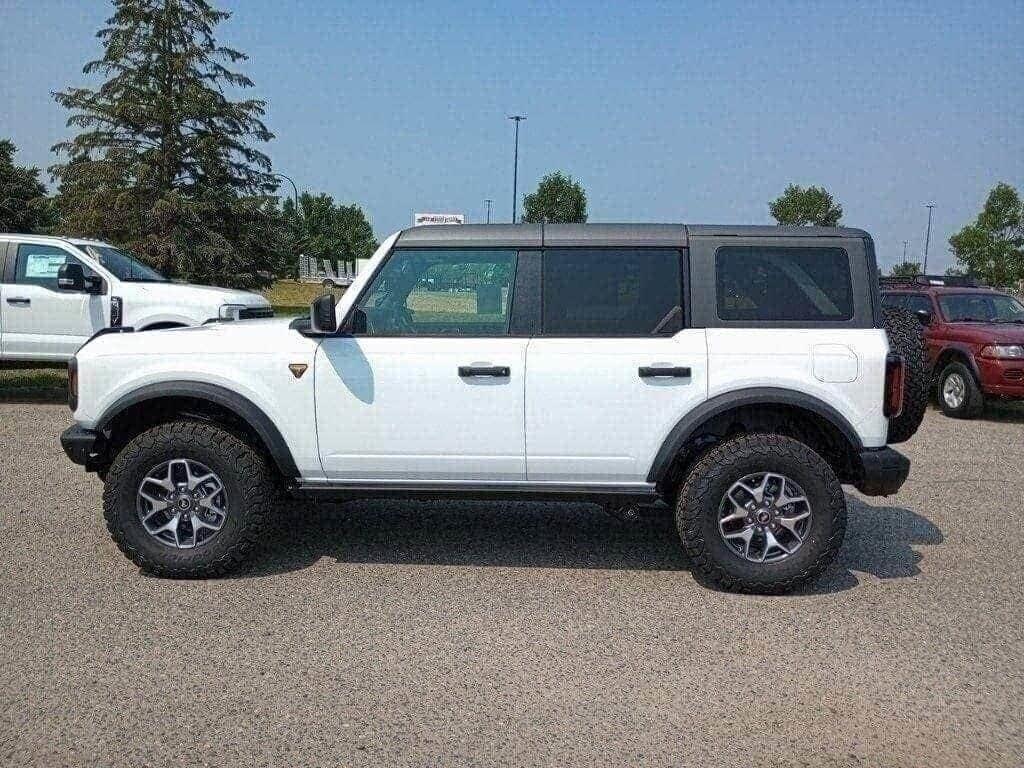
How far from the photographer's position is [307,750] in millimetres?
3096

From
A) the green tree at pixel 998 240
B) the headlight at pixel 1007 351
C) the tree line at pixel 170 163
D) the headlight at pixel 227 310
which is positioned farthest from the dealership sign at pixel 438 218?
the green tree at pixel 998 240

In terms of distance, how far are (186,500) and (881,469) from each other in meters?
3.62

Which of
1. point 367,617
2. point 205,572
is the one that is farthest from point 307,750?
point 205,572

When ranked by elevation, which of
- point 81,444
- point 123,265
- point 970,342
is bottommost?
point 81,444

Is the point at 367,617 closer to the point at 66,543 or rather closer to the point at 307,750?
the point at 307,750

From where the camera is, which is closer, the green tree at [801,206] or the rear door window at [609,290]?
the rear door window at [609,290]

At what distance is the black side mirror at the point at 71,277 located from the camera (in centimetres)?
1077

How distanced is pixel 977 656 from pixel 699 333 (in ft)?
6.41

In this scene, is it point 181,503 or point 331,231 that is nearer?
point 181,503

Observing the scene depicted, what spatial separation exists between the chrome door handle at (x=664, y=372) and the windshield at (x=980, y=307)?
9.63 metres

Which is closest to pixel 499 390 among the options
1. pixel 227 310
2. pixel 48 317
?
pixel 227 310

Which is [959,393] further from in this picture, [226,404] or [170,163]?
[170,163]

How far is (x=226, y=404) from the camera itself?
187 inches

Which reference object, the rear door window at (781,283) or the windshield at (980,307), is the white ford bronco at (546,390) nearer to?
the rear door window at (781,283)
